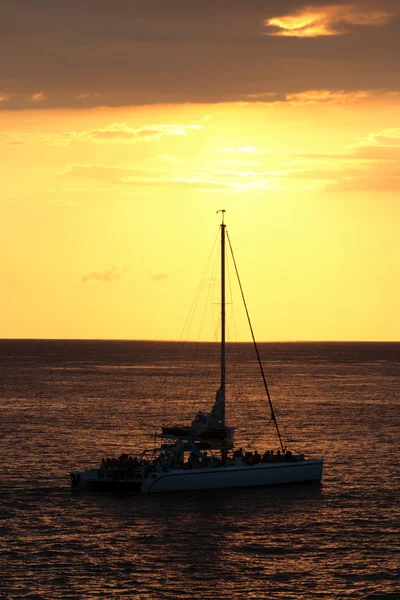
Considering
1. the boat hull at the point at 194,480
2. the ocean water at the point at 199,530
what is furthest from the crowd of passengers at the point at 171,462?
the ocean water at the point at 199,530

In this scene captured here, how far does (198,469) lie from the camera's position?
65938 millimetres

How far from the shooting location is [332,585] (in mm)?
45688

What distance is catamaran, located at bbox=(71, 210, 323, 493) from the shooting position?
65.8 metres

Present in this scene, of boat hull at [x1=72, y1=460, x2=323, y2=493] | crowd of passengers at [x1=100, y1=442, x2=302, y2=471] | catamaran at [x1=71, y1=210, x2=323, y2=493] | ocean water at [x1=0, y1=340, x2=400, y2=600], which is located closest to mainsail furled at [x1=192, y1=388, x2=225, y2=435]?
catamaran at [x1=71, y1=210, x2=323, y2=493]

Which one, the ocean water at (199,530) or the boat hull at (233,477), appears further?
the boat hull at (233,477)

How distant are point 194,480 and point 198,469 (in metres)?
0.77

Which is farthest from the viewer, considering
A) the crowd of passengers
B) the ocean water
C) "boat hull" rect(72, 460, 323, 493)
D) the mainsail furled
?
the mainsail furled

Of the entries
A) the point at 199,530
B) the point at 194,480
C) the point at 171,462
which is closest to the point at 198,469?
the point at 194,480

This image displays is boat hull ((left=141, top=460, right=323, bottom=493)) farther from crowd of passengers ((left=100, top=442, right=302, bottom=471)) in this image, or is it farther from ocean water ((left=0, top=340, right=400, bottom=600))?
crowd of passengers ((left=100, top=442, right=302, bottom=471))

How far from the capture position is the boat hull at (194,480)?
65500 mm

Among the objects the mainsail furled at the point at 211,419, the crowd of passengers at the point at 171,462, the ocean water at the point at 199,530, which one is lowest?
the ocean water at the point at 199,530

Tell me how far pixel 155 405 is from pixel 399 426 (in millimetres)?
42077

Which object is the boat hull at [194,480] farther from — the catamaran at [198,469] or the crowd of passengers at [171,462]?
the crowd of passengers at [171,462]

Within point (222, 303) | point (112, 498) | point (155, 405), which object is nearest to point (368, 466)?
point (222, 303)
